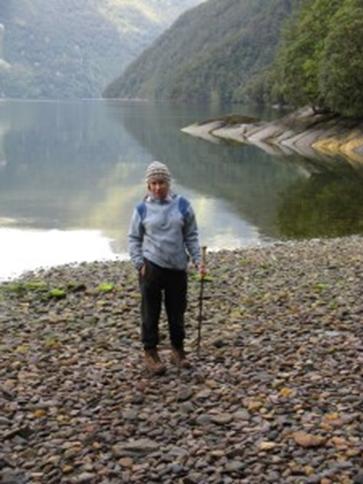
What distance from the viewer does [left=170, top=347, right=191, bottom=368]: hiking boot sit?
11164 mm

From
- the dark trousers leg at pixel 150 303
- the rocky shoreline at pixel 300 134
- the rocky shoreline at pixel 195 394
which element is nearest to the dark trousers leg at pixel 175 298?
the dark trousers leg at pixel 150 303

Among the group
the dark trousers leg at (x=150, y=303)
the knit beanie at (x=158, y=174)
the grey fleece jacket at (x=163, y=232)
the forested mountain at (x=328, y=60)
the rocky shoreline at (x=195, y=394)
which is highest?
the forested mountain at (x=328, y=60)

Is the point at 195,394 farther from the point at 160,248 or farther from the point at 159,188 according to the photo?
the point at 159,188

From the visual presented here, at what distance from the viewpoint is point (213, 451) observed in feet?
27.4

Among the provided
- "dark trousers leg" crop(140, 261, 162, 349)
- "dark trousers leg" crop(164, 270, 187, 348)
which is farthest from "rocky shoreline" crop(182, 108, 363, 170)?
"dark trousers leg" crop(140, 261, 162, 349)

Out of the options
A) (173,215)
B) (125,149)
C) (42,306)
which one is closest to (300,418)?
(173,215)

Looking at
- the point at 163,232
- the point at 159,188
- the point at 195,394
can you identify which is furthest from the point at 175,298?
the point at 159,188

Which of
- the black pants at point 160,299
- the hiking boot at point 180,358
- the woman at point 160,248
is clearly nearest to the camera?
the woman at point 160,248

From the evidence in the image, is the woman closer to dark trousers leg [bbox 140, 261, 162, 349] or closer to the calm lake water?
dark trousers leg [bbox 140, 261, 162, 349]

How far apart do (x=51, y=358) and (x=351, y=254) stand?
12899 millimetres

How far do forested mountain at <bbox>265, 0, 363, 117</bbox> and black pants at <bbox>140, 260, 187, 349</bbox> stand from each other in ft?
211

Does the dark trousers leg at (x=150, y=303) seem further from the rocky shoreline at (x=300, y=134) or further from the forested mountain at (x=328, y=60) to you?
the forested mountain at (x=328, y=60)

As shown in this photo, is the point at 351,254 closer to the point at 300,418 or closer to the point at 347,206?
the point at 300,418

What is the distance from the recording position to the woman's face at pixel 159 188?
10250mm
